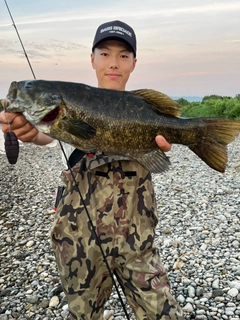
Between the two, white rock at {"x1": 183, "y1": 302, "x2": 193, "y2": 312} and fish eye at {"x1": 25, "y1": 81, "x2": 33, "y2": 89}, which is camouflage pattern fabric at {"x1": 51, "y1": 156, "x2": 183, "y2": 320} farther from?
white rock at {"x1": 183, "y1": 302, "x2": 193, "y2": 312}

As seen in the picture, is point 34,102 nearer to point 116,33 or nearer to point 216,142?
point 116,33

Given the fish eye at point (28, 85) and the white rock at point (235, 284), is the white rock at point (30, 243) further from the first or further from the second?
the fish eye at point (28, 85)

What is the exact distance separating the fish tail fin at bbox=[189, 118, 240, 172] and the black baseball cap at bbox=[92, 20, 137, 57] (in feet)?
3.31

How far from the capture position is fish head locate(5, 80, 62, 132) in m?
2.34

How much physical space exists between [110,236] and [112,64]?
1.43 metres

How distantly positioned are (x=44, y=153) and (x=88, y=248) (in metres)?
16.2

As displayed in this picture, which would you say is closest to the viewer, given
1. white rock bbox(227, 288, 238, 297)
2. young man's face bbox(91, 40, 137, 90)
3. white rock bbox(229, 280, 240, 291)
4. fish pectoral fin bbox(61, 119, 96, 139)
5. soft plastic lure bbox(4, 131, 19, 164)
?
fish pectoral fin bbox(61, 119, 96, 139)

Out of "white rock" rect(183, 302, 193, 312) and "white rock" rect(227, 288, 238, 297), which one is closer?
"white rock" rect(183, 302, 193, 312)

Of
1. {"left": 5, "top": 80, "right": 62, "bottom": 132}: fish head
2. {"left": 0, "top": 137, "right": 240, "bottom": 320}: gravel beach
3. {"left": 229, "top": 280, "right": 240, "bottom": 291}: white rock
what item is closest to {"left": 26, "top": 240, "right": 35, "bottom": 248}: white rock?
{"left": 0, "top": 137, "right": 240, "bottom": 320}: gravel beach

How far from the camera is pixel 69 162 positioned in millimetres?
3221

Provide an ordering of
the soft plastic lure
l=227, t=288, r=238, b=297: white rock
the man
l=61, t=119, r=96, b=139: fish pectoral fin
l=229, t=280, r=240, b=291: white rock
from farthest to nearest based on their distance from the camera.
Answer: l=229, t=280, r=240, b=291: white rock → l=227, t=288, r=238, b=297: white rock → the man → the soft plastic lure → l=61, t=119, r=96, b=139: fish pectoral fin

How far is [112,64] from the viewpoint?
3066 millimetres

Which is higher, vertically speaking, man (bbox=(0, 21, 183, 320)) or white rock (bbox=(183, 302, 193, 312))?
man (bbox=(0, 21, 183, 320))

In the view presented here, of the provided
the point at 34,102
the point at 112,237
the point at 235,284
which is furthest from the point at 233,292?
the point at 34,102
